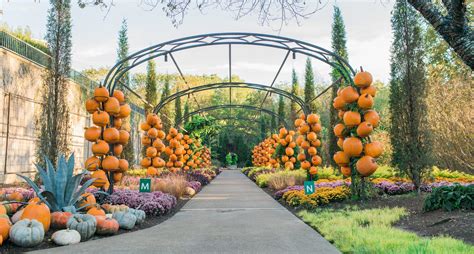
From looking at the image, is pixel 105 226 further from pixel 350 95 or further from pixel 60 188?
pixel 350 95

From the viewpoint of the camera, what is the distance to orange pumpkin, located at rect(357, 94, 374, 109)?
9.27 meters

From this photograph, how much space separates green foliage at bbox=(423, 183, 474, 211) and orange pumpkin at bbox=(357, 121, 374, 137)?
213 centimetres

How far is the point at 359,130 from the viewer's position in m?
9.28

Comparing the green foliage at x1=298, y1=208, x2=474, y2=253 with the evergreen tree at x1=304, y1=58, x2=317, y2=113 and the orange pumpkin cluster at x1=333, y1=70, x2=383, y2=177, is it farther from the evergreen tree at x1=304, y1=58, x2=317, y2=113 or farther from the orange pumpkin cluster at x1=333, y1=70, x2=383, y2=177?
the evergreen tree at x1=304, y1=58, x2=317, y2=113

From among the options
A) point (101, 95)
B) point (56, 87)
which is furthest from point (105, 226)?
point (56, 87)

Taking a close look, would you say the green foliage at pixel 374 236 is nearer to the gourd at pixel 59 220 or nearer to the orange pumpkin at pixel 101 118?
the gourd at pixel 59 220

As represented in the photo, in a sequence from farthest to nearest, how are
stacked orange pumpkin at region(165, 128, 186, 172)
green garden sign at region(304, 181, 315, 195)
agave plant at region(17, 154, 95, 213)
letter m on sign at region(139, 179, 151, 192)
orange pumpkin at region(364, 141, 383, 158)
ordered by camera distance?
stacked orange pumpkin at region(165, 128, 186, 172), letter m on sign at region(139, 179, 151, 192), green garden sign at region(304, 181, 315, 195), orange pumpkin at region(364, 141, 383, 158), agave plant at region(17, 154, 95, 213)

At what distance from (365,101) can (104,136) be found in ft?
20.2

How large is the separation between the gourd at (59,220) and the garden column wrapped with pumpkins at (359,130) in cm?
610

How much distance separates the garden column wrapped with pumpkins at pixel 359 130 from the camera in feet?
30.2

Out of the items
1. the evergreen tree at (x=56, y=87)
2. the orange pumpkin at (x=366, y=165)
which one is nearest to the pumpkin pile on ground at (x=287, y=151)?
the evergreen tree at (x=56, y=87)

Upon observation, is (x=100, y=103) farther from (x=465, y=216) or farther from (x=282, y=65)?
(x=465, y=216)

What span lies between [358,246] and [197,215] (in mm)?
4531

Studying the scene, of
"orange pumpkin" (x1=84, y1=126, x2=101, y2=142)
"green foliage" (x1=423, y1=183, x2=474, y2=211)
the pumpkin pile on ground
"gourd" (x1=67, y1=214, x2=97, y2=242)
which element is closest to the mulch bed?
"green foliage" (x1=423, y1=183, x2=474, y2=211)
